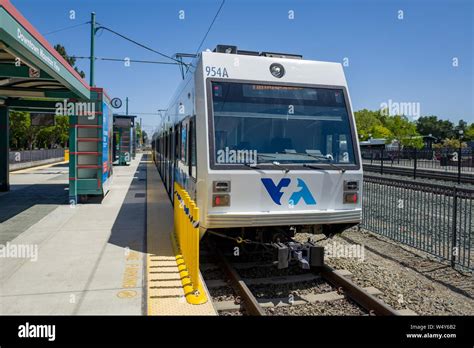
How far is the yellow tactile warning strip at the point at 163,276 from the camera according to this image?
448cm

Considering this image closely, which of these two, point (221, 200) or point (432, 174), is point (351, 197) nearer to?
point (221, 200)

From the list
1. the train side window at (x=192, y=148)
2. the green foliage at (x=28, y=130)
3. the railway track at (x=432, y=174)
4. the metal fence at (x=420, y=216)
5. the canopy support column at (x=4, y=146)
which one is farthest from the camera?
the green foliage at (x=28, y=130)

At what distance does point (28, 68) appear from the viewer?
8.66 metres

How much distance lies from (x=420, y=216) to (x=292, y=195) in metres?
3.31

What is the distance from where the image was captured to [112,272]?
5762 mm

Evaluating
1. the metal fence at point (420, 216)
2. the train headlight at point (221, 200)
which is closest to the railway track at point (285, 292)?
the train headlight at point (221, 200)

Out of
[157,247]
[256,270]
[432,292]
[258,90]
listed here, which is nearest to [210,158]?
[258,90]

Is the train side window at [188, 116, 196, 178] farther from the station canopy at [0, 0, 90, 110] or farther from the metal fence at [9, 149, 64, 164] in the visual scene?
the metal fence at [9, 149, 64, 164]

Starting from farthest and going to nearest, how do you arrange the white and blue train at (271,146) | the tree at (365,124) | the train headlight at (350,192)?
1. the tree at (365,124)
2. the train headlight at (350,192)
3. the white and blue train at (271,146)

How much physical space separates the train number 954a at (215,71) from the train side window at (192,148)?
763 mm

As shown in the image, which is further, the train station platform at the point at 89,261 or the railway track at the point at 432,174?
the railway track at the point at 432,174

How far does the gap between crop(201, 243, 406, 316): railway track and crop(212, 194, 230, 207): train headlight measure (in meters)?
1.03

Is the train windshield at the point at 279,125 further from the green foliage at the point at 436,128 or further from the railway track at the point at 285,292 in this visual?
the green foliage at the point at 436,128

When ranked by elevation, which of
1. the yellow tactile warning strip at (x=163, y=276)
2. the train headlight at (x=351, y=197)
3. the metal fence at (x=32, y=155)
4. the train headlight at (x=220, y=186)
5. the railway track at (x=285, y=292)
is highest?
the metal fence at (x=32, y=155)
